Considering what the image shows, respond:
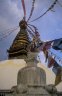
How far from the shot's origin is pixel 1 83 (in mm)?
14953

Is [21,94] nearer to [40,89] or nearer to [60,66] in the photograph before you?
[40,89]

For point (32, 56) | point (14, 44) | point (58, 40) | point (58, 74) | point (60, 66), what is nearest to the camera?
point (32, 56)

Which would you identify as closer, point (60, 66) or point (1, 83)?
point (1, 83)

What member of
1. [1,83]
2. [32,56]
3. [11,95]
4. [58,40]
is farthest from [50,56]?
[11,95]

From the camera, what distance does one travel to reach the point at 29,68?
7.44 meters

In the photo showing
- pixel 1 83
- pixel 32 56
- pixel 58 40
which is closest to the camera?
pixel 32 56

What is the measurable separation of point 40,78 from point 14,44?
12.8m

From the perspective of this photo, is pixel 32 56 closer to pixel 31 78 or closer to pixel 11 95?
pixel 31 78

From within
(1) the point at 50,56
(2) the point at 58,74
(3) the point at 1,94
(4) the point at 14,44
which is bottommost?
(3) the point at 1,94

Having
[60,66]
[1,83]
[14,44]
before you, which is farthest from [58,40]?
[14,44]

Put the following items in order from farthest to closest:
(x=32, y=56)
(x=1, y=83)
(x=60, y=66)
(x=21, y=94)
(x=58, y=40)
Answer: (x=60, y=66) < (x=1, y=83) < (x=58, y=40) < (x=32, y=56) < (x=21, y=94)

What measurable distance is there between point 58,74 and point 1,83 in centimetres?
342

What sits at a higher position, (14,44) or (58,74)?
(14,44)

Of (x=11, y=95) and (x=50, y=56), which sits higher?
(x=50, y=56)
